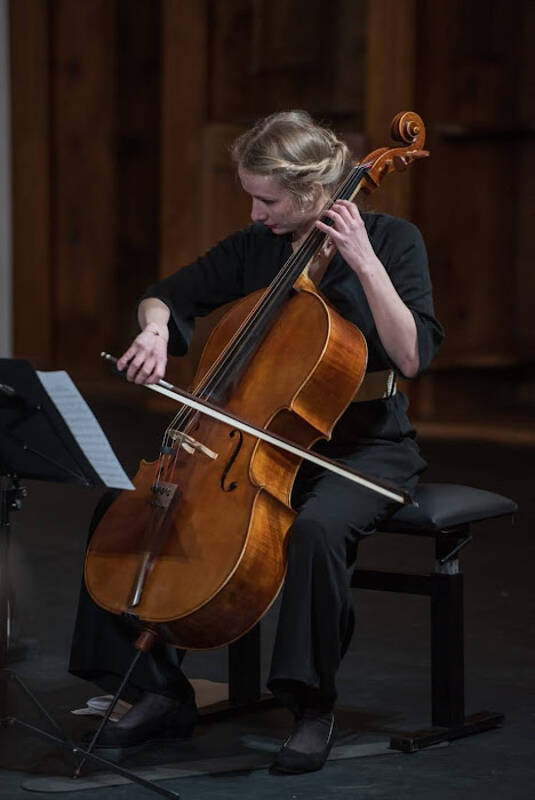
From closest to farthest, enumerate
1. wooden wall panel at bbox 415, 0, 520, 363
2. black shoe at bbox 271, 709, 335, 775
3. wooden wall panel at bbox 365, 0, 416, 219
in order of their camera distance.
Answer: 1. black shoe at bbox 271, 709, 335, 775
2. wooden wall panel at bbox 365, 0, 416, 219
3. wooden wall panel at bbox 415, 0, 520, 363

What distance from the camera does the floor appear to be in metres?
2.38

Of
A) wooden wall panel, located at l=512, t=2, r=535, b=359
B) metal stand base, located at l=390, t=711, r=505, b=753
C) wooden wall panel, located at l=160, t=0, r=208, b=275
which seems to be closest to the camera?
metal stand base, located at l=390, t=711, r=505, b=753

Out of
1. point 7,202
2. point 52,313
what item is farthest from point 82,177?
point 7,202

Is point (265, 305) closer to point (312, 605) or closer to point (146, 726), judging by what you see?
point (312, 605)

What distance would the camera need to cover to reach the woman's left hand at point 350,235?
8.01 feet

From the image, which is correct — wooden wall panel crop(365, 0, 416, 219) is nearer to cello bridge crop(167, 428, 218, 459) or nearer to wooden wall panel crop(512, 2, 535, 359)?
wooden wall panel crop(512, 2, 535, 359)

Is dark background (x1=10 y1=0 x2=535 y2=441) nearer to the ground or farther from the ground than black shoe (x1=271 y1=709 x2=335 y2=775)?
farther from the ground

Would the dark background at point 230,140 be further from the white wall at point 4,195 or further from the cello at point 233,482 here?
the cello at point 233,482

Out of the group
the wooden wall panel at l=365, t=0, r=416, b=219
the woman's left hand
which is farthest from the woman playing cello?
the wooden wall panel at l=365, t=0, r=416, b=219

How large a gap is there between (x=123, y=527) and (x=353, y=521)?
37 cm

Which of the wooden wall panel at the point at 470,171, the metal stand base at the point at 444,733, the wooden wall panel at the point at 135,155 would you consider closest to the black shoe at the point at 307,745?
the metal stand base at the point at 444,733

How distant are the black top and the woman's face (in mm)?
98

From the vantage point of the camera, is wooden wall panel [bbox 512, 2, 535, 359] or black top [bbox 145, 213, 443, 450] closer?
black top [bbox 145, 213, 443, 450]

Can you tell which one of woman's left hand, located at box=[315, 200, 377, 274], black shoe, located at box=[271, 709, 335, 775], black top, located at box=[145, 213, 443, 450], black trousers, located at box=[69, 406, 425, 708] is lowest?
black shoe, located at box=[271, 709, 335, 775]
